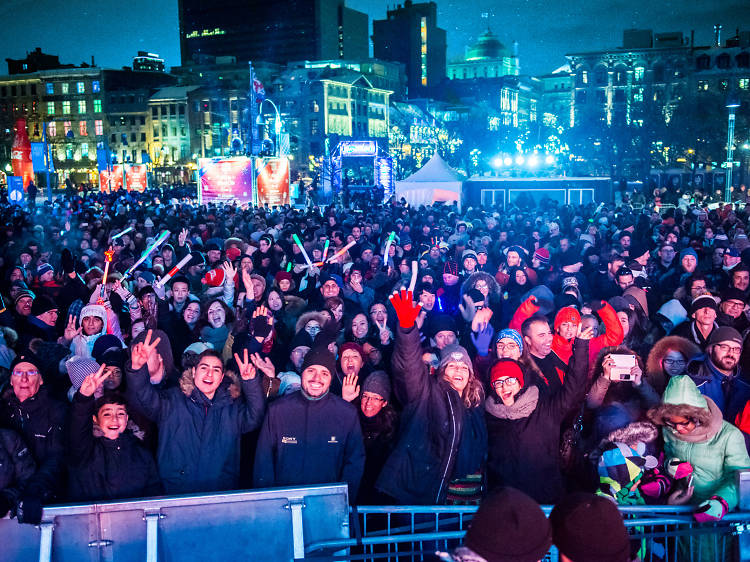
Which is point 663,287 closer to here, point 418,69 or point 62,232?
point 62,232

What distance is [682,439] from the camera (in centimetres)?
413

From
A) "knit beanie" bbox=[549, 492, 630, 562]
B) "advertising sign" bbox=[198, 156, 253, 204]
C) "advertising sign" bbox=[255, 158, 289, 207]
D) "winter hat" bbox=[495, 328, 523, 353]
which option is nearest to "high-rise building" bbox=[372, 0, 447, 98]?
"advertising sign" bbox=[255, 158, 289, 207]

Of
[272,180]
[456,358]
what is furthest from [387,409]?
[272,180]

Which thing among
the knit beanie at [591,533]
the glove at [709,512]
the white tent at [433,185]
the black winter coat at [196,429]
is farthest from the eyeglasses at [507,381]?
the white tent at [433,185]

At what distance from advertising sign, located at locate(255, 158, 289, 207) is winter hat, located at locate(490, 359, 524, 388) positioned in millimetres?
22543

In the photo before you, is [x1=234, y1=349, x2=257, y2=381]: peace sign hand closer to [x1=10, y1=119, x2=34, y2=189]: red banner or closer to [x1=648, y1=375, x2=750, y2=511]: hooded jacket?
[x1=648, y1=375, x2=750, y2=511]: hooded jacket

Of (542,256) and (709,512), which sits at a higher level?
(542,256)

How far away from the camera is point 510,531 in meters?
2.30

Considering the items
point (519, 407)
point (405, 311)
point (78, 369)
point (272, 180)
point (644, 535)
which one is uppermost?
point (272, 180)

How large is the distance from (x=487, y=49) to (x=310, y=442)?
18073cm

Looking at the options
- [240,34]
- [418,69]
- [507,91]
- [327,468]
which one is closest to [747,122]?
[507,91]

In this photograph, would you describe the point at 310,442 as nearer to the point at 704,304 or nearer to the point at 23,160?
the point at 704,304

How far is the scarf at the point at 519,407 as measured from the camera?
443 cm

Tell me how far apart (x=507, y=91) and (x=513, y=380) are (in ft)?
433
